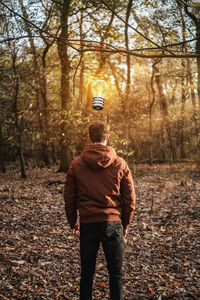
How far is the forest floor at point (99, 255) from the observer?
375cm

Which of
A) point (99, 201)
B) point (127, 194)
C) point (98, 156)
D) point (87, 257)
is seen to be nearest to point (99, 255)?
point (87, 257)

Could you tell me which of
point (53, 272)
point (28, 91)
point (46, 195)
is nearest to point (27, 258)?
point (53, 272)

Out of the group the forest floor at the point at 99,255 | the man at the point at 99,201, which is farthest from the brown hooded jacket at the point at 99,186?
the forest floor at the point at 99,255

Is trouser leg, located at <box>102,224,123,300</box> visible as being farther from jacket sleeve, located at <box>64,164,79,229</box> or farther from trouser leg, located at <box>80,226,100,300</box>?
jacket sleeve, located at <box>64,164,79,229</box>

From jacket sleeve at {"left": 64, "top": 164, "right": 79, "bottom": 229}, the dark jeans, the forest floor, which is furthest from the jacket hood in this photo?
the forest floor

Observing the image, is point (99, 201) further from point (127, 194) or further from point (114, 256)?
point (114, 256)

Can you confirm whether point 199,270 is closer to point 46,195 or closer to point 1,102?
point 46,195

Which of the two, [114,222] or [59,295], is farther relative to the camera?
[59,295]

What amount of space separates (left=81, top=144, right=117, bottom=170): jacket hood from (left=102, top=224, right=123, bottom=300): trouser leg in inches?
25.7

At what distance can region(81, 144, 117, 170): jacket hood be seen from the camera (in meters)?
2.61

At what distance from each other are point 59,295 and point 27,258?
1262 mm

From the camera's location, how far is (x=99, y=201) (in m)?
2.61

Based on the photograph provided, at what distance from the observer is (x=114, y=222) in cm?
263

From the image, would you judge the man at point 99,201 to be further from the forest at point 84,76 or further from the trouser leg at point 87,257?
the forest at point 84,76
